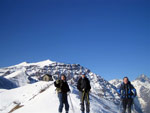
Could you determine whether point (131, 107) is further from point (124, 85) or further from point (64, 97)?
point (64, 97)

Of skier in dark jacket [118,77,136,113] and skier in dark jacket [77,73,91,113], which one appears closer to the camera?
skier in dark jacket [118,77,136,113]

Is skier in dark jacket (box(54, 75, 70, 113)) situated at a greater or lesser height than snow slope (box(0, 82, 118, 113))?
lesser

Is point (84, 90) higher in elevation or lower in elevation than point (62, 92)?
higher

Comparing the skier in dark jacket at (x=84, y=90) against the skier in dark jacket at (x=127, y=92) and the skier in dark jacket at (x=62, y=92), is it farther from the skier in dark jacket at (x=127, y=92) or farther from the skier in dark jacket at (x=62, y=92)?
the skier in dark jacket at (x=127, y=92)

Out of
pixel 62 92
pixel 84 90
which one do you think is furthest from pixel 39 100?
pixel 84 90

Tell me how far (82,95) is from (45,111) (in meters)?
5.45

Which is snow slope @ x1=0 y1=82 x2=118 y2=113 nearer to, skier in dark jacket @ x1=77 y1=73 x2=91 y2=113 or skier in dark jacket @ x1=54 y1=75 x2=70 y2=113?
skier in dark jacket @ x1=77 y1=73 x2=91 y2=113

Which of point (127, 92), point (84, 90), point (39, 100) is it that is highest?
point (39, 100)

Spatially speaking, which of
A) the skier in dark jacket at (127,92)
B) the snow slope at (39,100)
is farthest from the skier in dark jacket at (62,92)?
the snow slope at (39,100)

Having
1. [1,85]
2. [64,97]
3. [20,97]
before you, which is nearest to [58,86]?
[64,97]

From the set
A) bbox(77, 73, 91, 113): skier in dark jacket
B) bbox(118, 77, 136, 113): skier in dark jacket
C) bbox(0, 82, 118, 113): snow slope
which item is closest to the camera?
bbox(118, 77, 136, 113): skier in dark jacket

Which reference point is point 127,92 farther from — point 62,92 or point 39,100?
point 39,100

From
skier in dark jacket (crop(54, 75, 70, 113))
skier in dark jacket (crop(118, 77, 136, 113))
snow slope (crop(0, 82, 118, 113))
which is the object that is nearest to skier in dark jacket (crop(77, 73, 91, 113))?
skier in dark jacket (crop(54, 75, 70, 113))

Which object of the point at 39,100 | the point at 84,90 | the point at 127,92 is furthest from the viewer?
the point at 39,100
